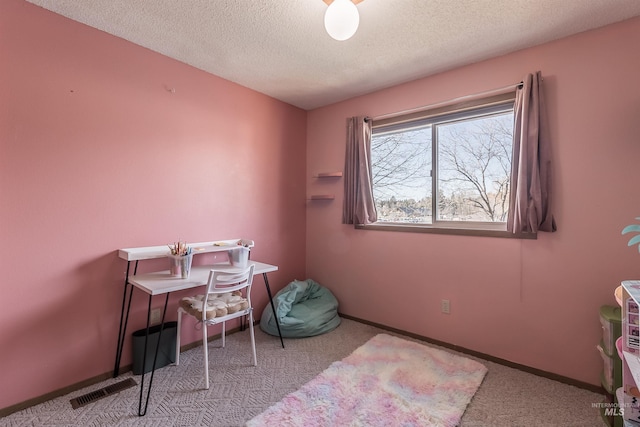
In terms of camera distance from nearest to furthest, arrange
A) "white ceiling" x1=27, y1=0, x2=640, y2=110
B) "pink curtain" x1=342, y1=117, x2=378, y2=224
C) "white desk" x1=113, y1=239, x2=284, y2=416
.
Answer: "white ceiling" x1=27, y1=0, x2=640, y2=110, "white desk" x1=113, y1=239, x2=284, y2=416, "pink curtain" x1=342, y1=117, x2=378, y2=224

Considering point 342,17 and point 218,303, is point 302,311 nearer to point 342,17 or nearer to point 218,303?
point 218,303

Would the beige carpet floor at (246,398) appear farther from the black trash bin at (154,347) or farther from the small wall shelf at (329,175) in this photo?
the small wall shelf at (329,175)

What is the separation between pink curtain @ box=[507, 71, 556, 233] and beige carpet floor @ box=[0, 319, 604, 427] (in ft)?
3.54

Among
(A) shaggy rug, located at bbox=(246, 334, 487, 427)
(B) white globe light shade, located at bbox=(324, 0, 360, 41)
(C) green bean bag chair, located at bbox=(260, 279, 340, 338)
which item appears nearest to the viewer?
(B) white globe light shade, located at bbox=(324, 0, 360, 41)

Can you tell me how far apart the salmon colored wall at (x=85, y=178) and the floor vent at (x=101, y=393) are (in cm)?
15

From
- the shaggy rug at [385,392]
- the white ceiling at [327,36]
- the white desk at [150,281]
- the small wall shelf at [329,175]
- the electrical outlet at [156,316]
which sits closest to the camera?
the shaggy rug at [385,392]

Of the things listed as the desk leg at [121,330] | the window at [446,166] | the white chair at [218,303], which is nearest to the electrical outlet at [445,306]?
the window at [446,166]

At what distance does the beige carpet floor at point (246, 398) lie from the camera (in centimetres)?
166

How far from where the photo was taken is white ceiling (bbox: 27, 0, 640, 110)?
1.75 m

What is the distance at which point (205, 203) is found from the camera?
2629mm

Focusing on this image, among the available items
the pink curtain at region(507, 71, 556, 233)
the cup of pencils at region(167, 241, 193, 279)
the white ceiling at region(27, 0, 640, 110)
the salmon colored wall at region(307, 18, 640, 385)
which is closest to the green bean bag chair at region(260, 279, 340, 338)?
the salmon colored wall at region(307, 18, 640, 385)

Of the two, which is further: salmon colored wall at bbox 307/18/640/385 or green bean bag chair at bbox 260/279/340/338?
green bean bag chair at bbox 260/279/340/338

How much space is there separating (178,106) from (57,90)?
76 cm

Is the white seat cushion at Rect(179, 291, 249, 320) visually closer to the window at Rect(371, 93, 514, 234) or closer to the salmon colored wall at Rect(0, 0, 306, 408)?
the salmon colored wall at Rect(0, 0, 306, 408)
